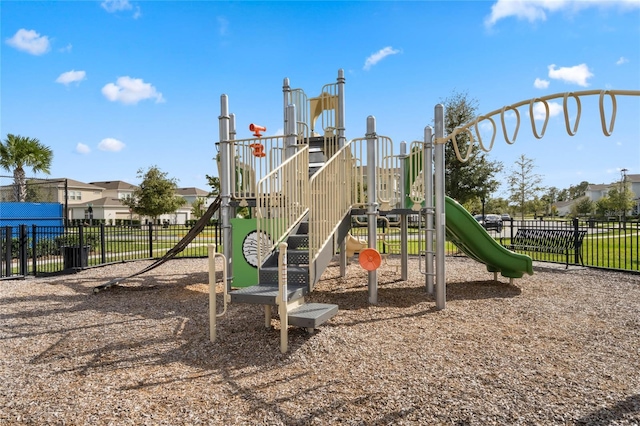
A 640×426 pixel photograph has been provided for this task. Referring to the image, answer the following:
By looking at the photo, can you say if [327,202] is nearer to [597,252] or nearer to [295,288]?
[295,288]

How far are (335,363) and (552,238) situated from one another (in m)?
10.7

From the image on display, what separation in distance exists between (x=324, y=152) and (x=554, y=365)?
6289 mm

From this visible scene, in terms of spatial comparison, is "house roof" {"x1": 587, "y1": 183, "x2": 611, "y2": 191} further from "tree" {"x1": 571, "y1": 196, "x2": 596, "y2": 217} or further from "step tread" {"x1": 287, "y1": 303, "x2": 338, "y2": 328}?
"step tread" {"x1": 287, "y1": 303, "x2": 338, "y2": 328}

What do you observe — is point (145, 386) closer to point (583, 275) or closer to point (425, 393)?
point (425, 393)

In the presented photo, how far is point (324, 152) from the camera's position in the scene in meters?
9.42

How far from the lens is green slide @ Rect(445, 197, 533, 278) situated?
317 inches

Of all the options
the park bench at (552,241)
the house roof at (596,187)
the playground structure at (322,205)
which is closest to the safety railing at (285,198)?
Result: the playground structure at (322,205)

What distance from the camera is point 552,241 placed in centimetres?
1267

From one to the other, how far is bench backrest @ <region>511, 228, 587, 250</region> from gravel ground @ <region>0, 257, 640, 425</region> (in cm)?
427

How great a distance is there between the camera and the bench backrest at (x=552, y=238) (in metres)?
12.1

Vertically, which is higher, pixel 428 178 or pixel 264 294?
pixel 428 178

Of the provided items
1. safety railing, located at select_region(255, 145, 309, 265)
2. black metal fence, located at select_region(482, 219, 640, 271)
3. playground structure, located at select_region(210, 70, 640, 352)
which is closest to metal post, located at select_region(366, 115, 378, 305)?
playground structure, located at select_region(210, 70, 640, 352)

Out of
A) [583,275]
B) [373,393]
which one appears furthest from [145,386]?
[583,275]

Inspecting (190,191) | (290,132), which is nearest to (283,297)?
(290,132)
